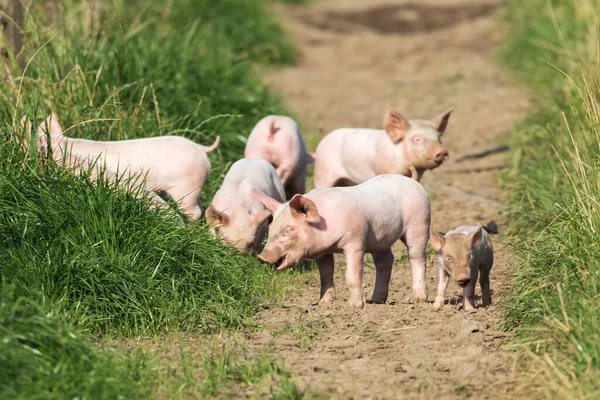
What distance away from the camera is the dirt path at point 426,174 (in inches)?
183

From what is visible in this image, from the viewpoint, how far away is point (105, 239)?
5.31 m

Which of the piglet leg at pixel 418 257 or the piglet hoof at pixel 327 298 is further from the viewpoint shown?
the piglet leg at pixel 418 257

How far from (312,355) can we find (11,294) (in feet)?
4.74

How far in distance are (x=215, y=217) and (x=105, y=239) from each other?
1088 millimetres

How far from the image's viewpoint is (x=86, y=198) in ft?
18.2

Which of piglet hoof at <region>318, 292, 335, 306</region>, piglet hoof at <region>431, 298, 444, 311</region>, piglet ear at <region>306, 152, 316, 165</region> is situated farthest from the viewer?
piglet ear at <region>306, 152, 316, 165</region>

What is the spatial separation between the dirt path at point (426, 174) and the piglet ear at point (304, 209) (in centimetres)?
54

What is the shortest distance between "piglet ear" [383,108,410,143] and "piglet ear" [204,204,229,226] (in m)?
1.54

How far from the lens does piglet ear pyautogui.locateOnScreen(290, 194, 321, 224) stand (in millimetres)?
5277

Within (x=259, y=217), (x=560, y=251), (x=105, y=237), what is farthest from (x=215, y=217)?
(x=560, y=251)

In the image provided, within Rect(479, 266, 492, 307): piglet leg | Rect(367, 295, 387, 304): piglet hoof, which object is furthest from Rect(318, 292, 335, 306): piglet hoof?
Rect(479, 266, 492, 307): piglet leg

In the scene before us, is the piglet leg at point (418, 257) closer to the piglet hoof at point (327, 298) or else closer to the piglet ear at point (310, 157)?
the piglet hoof at point (327, 298)

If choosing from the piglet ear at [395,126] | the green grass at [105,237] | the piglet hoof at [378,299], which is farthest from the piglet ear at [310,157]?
the piglet hoof at [378,299]

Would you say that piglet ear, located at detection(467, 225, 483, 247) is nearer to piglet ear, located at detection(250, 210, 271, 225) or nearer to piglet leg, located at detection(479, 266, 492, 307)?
piglet leg, located at detection(479, 266, 492, 307)
